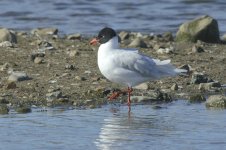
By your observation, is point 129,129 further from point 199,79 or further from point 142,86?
point 199,79

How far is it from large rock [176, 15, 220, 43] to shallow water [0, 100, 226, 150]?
550 centimetres

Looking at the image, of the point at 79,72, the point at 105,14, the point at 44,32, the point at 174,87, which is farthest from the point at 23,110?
the point at 105,14

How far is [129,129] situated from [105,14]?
12.6m

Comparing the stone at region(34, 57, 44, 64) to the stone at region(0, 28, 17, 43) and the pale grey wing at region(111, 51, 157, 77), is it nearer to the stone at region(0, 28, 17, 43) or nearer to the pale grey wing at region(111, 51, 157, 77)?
the stone at region(0, 28, 17, 43)

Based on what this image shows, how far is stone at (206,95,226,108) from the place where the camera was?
11.5 meters

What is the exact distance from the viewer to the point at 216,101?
11586 mm

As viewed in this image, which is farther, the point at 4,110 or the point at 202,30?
the point at 202,30

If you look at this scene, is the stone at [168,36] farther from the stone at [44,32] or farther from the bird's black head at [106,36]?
the bird's black head at [106,36]

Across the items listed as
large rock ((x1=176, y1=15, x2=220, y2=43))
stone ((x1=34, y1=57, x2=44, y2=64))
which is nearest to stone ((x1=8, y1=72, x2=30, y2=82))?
stone ((x1=34, y1=57, x2=44, y2=64))

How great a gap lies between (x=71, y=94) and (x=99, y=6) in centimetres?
1182

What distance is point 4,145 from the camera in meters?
9.26

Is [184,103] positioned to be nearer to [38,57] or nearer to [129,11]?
[38,57]

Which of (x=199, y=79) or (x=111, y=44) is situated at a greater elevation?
(x=111, y=44)

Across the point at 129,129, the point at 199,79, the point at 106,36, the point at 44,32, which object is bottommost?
the point at 129,129
